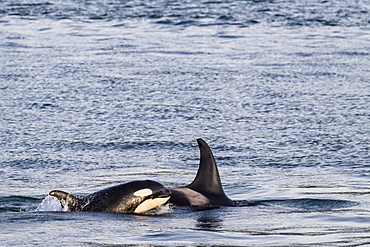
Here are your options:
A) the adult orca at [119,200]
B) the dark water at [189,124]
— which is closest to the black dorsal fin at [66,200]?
the adult orca at [119,200]

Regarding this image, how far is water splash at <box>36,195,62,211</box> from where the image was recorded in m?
8.27

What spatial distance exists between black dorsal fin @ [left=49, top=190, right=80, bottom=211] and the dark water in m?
0.25

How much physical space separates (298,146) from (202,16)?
1690cm

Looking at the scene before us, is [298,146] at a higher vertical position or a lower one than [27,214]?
lower

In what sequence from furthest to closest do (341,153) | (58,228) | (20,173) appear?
(341,153), (20,173), (58,228)

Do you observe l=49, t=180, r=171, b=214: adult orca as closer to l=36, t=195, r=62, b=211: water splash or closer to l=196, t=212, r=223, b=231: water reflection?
l=36, t=195, r=62, b=211: water splash

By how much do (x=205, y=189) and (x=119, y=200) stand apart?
127 cm

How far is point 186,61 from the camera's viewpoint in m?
20.0

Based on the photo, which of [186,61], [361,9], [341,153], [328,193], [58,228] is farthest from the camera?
[361,9]

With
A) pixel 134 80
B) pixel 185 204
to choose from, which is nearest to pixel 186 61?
pixel 134 80

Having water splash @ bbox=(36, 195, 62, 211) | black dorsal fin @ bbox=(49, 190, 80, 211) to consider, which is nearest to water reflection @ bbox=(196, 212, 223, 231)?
black dorsal fin @ bbox=(49, 190, 80, 211)

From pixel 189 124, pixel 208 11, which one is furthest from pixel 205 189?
pixel 208 11

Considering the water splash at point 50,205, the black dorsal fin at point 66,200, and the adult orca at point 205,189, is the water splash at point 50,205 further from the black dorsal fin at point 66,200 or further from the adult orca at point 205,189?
the adult orca at point 205,189

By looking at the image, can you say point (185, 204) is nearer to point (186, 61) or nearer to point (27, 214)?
point (27, 214)
